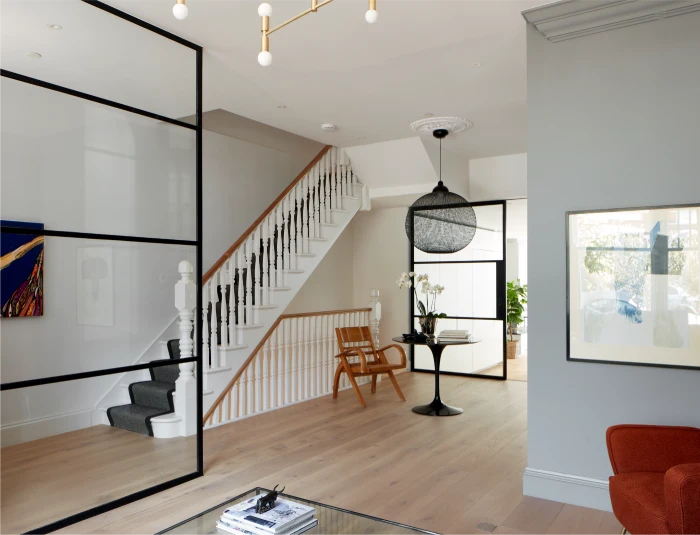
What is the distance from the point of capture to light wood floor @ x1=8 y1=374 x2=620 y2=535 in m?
3.04

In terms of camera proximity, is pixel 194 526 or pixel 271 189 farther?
pixel 271 189

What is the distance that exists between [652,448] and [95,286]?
2.98 m

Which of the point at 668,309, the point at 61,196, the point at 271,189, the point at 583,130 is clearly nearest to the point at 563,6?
the point at 583,130

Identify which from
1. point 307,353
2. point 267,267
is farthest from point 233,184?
point 307,353

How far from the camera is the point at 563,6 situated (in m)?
3.15

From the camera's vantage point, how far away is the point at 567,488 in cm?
326

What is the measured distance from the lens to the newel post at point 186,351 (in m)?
3.73

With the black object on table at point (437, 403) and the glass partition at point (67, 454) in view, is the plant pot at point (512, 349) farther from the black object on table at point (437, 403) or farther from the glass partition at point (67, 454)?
the glass partition at point (67, 454)

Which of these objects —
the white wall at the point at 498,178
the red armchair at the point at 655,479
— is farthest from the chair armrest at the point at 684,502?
the white wall at the point at 498,178

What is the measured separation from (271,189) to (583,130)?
15.5 ft

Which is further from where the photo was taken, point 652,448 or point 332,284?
point 332,284

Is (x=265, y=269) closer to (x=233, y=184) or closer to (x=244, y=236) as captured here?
(x=244, y=236)

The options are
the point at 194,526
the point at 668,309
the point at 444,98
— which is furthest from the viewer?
the point at 444,98

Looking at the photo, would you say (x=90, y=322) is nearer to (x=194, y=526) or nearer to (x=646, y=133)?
(x=194, y=526)
